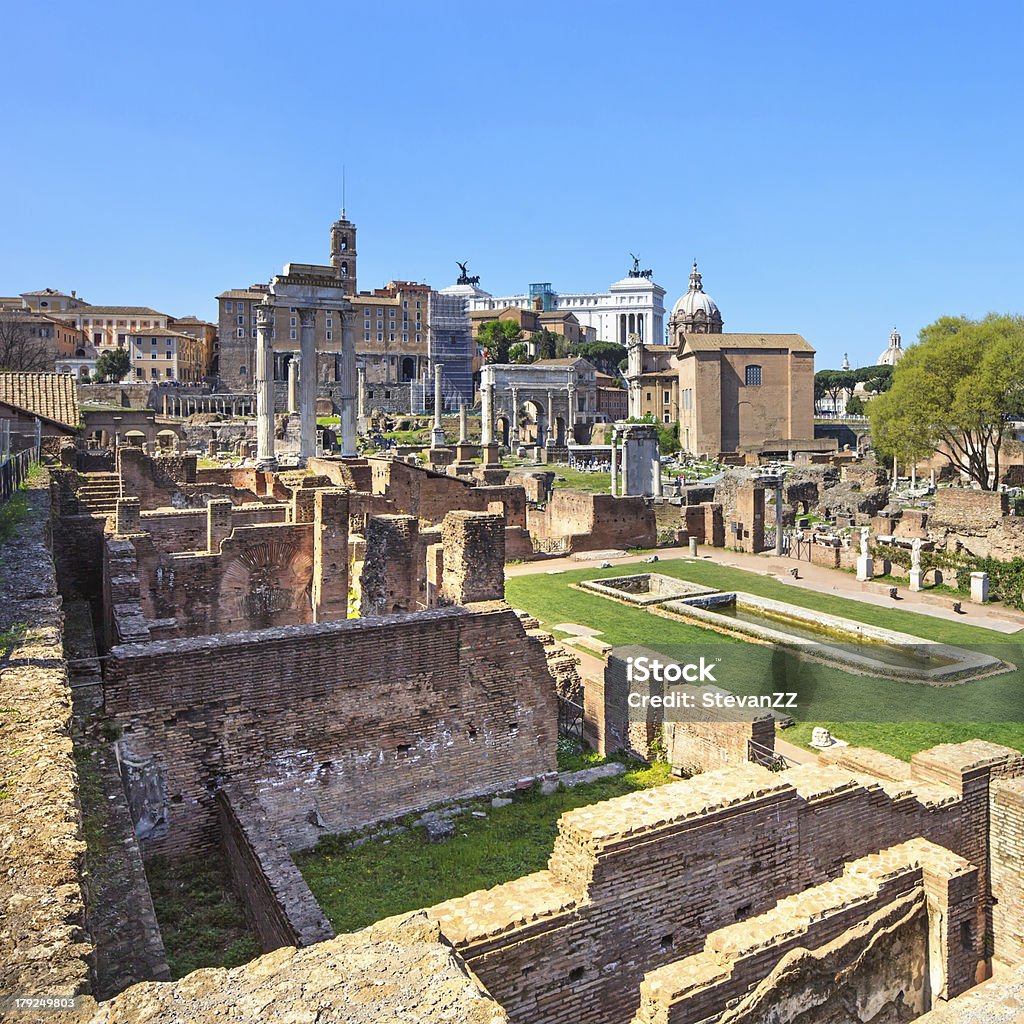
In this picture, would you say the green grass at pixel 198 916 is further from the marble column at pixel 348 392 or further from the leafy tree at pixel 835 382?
the leafy tree at pixel 835 382

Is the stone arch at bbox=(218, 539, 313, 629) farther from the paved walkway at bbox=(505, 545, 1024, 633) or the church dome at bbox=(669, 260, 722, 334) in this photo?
the church dome at bbox=(669, 260, 722, 334)

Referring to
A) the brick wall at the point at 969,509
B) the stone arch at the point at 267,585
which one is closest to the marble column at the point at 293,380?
the brick wall at the point at 969,509

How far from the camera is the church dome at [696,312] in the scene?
343ft

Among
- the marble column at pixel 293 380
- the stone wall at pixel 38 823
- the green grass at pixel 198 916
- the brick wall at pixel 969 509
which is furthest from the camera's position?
the marble column at pixel 293 380

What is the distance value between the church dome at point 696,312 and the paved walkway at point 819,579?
77.3m

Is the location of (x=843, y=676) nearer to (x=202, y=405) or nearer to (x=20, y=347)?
(x=20, y=347)

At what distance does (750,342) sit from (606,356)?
181 feet

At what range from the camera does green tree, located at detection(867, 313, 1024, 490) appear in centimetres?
3612

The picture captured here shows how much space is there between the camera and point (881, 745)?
1255 centimetres

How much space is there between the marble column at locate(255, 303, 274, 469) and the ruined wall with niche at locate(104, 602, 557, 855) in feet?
108

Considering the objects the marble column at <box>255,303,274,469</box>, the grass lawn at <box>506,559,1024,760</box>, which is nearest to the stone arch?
the grass lawn at <box>506,559,1024,760</box>

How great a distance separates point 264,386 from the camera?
1726 inches

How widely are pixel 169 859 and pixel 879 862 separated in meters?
5.60

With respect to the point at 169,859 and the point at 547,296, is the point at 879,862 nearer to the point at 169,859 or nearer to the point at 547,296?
the point at 169,859
